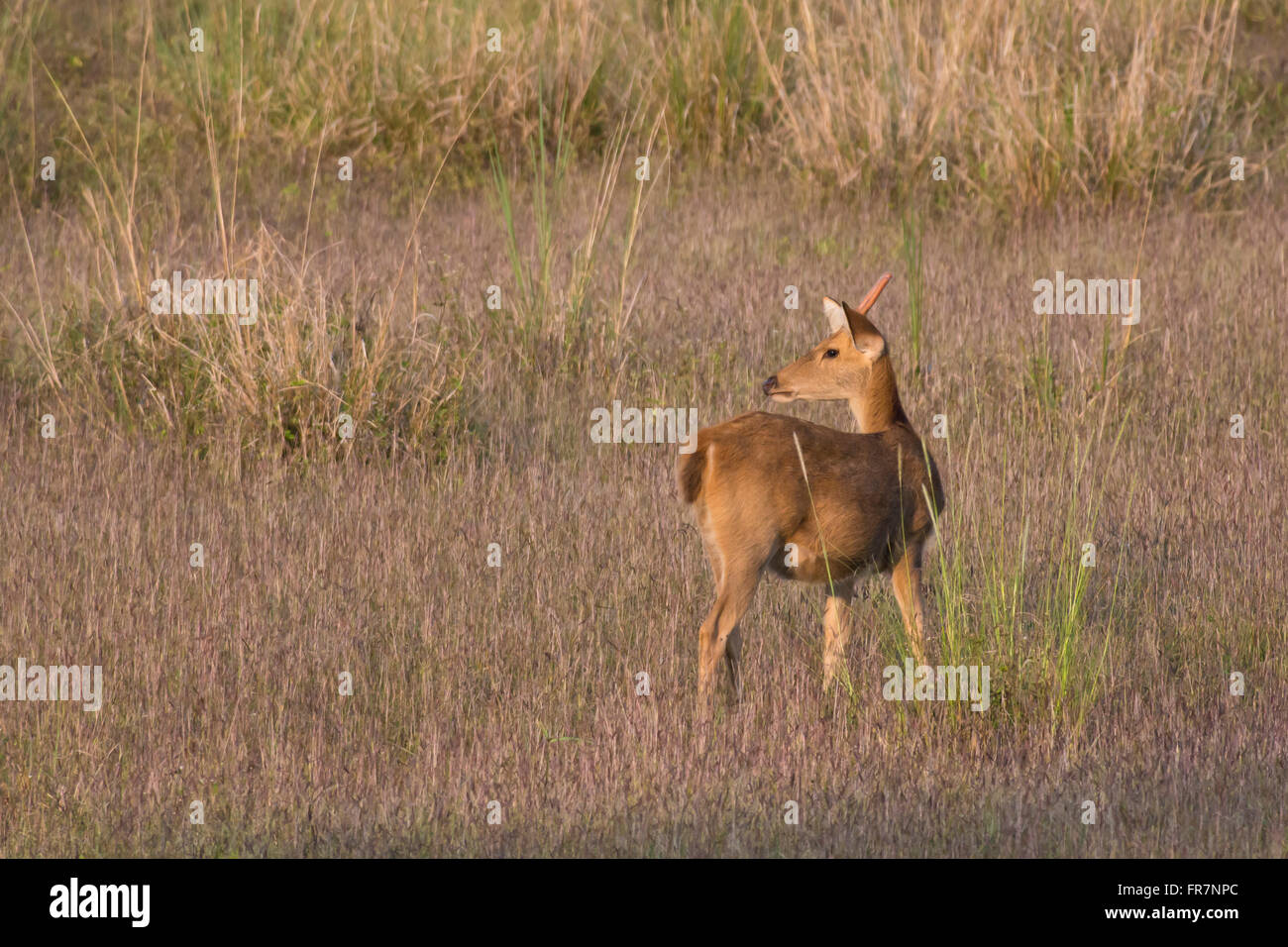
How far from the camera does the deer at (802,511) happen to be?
5.74 m

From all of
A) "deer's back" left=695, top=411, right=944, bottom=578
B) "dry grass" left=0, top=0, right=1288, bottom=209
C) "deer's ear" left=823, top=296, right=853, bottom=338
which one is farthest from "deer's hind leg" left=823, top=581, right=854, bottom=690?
"dry grass" left=0, top=0, right=1288, bottom=209

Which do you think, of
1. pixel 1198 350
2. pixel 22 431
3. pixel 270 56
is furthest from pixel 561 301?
pixel 270 56

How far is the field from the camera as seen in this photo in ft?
18.1

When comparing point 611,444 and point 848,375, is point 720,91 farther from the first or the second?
point 848,375

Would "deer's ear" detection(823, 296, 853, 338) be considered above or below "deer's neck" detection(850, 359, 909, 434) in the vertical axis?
above

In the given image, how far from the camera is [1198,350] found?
32.5 ft

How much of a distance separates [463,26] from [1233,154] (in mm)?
5963

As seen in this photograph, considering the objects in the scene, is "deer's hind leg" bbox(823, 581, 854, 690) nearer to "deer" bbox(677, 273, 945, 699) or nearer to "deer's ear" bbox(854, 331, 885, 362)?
"deer" bbox(677, 273, 945, 699)

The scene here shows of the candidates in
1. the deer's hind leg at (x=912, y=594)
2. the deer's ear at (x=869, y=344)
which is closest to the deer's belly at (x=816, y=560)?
the deer's hind leg at (x=912, y=594)

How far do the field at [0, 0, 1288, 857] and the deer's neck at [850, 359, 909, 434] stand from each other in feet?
2.10

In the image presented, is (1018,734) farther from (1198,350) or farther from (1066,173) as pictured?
(1066,173)

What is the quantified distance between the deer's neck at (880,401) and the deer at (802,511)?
198 millimetres

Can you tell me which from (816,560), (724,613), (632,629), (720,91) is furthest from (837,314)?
(720,91)

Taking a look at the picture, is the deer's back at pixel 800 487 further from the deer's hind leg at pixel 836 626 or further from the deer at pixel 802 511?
the deer's hind leg at pixel 836 626
